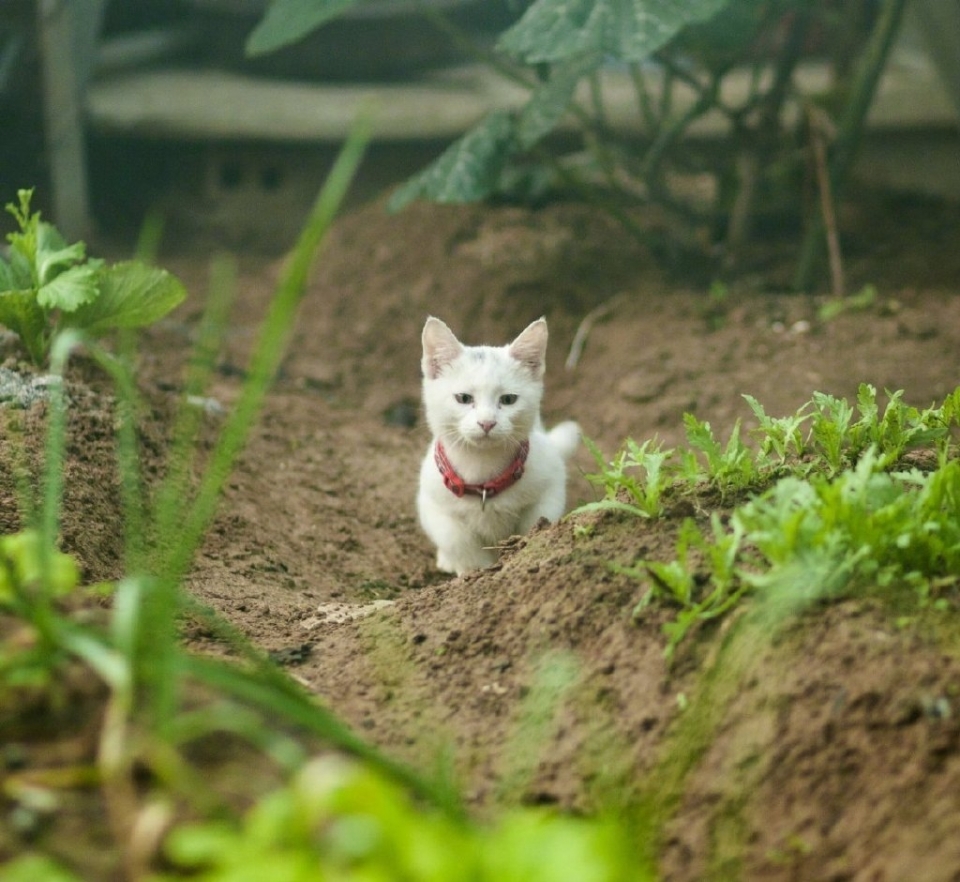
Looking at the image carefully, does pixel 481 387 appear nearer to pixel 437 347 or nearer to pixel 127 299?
pixel 437 347

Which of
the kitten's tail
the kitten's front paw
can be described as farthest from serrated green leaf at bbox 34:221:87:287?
the kitten's tail

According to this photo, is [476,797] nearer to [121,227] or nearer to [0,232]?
[0,232]

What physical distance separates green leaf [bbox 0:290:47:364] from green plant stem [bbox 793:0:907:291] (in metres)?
3.41

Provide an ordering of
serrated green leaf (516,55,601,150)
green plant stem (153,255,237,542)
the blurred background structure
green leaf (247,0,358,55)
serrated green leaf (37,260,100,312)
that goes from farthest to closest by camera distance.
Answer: the blurred background structure < green leaf (247,0,358,55) < serrated green leaf (516,55,601,150) < serrated green leaf (37,260,100,312) < green plant stem (153,255,237,542)

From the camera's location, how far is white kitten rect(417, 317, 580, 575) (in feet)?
11.3

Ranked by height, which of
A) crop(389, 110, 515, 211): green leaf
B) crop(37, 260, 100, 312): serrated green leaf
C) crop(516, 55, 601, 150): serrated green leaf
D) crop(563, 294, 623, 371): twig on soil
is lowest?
crop(563, 294, 623, 371): twig on soil

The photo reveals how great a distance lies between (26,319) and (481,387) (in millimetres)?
1436

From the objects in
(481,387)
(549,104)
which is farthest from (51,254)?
(549,104)

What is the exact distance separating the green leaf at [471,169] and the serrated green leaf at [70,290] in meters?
1.85

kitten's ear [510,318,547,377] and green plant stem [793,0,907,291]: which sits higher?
green plant stem [793,0,907,291]

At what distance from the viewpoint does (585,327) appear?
5.21 meters

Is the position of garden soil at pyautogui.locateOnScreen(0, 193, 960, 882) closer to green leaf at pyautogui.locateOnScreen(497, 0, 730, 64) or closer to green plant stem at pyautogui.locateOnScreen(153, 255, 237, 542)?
green plant stem at pyautogui.locateOnScreen(153, 255, 237, 542)

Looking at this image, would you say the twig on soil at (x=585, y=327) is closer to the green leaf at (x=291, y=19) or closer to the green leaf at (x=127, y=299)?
the green leaf at (x=291, y=19)

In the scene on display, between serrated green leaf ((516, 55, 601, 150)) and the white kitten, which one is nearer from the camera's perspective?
the white kitten
